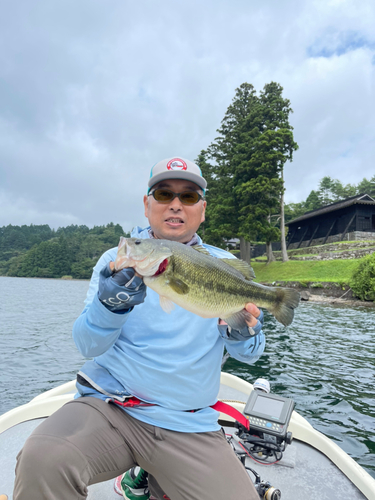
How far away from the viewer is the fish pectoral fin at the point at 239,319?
7.70ft

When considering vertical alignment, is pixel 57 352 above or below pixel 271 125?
below

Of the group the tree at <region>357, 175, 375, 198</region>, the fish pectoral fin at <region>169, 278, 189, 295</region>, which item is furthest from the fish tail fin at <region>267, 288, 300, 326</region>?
the tree at <region>357, 175, 375, 198</region>

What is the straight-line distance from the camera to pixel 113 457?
2082mm

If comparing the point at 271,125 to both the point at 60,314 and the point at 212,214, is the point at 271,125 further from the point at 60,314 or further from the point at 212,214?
the point at 60,314

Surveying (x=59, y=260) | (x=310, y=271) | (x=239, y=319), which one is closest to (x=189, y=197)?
(x=239, y=319)

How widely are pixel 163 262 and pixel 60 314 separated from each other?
21953 millimetres

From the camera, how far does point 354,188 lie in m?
71.7

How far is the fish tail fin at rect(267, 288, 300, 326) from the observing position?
2551mm

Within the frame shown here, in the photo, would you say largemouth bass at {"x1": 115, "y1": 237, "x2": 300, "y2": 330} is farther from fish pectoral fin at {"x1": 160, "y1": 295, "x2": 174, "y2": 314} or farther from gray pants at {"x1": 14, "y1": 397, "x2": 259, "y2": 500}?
gray pants at {"x1": 14, "y1": 397, "x2": 259, "y2": 500}

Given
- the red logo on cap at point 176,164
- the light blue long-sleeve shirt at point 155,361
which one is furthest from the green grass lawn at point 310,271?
the light blue long-sleeve shirt at point 155,361

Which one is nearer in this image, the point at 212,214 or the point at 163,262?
the point at 163,262

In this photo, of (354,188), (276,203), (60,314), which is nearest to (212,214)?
(276,203)

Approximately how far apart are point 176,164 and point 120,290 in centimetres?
128

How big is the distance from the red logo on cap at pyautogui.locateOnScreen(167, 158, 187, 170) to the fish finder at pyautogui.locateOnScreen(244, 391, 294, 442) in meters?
2.72
